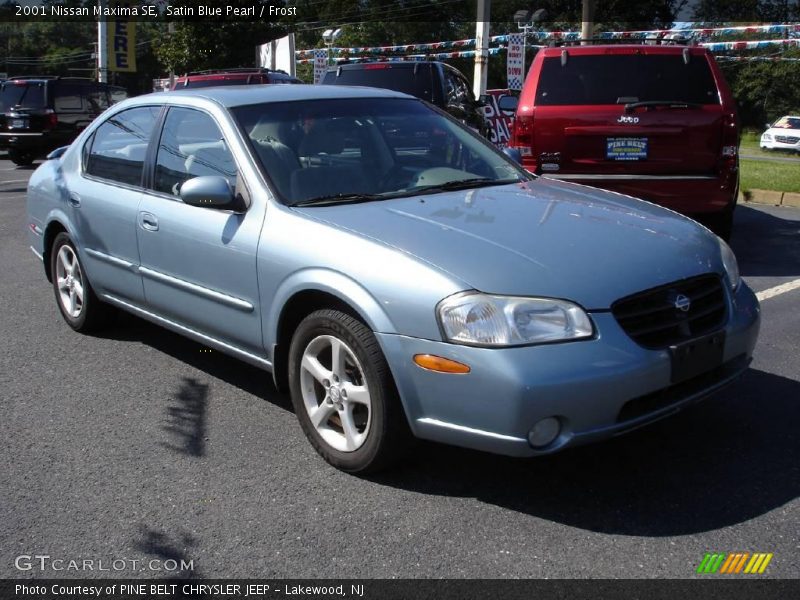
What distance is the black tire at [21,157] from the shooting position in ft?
60.2

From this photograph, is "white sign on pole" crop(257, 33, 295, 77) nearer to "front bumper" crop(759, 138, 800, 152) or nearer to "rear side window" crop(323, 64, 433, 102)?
"rear side window" crop(323, 64, 433, 102)

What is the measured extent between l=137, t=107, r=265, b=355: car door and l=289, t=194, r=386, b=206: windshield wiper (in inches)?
8.2

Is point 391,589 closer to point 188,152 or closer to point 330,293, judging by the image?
point 330,293

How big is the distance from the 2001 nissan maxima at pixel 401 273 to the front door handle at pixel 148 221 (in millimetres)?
11

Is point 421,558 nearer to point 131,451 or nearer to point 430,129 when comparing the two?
point 131,451

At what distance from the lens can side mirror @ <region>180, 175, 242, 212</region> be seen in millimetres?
3936

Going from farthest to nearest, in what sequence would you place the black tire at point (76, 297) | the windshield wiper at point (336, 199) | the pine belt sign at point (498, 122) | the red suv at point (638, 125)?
the pine belt sign at point (498, 122) < the red suv at point (638, 125) < the black tire at point (76, 297) < the windshield wiper at point (336, 199)

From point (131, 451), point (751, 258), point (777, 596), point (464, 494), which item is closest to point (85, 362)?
point (131, 451)

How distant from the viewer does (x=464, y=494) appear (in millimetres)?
3406

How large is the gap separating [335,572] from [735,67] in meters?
49.4

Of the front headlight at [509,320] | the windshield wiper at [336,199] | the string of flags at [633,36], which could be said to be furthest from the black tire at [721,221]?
the front headlight at [509,320]

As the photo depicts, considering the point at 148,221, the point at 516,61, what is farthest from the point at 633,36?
the point at 148,221

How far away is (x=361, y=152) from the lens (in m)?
4.34

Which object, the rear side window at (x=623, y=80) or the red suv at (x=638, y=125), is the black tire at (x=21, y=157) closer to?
the red suv at (x=638, y=125)
